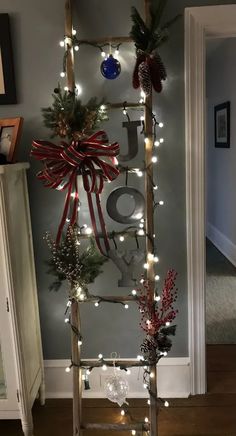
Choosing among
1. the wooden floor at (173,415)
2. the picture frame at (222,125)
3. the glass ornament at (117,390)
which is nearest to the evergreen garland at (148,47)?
the glass ornament at (117,390)

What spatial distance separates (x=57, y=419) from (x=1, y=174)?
1347 millimetres

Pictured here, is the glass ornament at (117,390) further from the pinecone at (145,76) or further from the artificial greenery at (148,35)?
the artificial greenery at (148,35)

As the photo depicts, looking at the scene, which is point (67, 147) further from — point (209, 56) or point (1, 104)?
point (209, 56)

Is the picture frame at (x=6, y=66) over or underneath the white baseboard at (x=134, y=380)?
over

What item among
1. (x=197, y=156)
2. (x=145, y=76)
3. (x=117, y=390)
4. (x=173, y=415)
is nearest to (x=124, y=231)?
(x=197, y=156)

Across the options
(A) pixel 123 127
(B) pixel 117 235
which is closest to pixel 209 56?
(A) pixel 123 127

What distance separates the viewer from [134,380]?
2.20 meters

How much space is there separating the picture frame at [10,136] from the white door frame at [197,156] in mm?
828

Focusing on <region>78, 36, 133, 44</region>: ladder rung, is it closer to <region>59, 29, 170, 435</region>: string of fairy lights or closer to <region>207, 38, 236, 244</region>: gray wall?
<region>59, 29, 170, 435</region>: string of fairy lights

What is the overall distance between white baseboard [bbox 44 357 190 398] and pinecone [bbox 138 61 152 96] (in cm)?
146

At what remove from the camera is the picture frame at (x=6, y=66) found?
6.21ft

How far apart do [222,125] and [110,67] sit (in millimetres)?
2944

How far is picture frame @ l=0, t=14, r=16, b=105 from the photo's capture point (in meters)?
1.89

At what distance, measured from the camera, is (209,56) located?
468 cm
